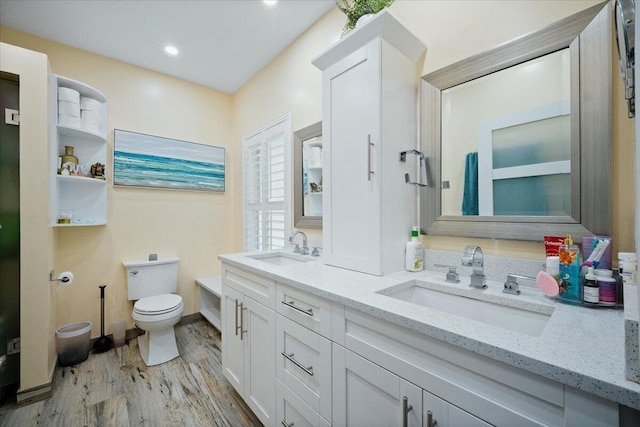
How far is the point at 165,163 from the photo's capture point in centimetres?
282

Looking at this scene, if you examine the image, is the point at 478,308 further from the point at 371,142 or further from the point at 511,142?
the point at 371,142

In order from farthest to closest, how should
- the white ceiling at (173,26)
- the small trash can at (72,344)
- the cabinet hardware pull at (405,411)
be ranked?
the small trash can at (72,344)
the white ceiling at (173,26)
the cabinet hardware pull at (405,411)

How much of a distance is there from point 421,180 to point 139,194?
2706 millimetres

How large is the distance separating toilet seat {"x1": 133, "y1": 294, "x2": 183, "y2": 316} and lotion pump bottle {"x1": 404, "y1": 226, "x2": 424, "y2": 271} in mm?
1969

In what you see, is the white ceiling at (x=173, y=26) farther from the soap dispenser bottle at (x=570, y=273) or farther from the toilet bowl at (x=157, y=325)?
the toilet bowl at (x=157, y=325)

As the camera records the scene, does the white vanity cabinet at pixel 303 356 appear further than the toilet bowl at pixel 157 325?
No

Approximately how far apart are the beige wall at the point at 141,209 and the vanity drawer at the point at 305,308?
2.09 metres

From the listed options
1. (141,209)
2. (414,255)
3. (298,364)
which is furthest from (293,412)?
(141,209)

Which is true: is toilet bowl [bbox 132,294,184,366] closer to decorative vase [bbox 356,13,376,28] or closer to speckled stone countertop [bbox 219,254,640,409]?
speckled stone countertop [bbox 219,254,640,409]

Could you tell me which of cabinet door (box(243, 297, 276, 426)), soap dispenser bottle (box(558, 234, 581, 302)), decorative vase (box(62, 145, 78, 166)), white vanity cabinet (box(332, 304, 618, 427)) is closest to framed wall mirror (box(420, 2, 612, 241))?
soap dispenser bottle (box(558, 234, 581, 302))

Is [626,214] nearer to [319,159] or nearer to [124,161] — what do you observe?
[319,159]

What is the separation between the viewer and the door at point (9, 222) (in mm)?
1763

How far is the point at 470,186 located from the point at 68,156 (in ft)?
9.70

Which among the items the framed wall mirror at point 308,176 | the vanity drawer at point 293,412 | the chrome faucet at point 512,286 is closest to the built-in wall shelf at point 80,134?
the framed wall mirror at point 308,176
